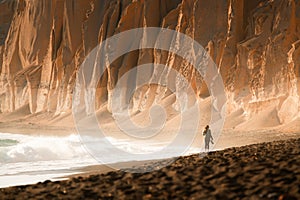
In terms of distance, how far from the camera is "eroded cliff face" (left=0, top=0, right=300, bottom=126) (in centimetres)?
2312

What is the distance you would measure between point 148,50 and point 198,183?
3001cm

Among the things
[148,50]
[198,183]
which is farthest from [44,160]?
[148,50]

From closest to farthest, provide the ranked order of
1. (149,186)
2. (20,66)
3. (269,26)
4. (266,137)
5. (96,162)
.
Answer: (149,186) → (96,162) → (266,137) → (269,26) → (20,66)

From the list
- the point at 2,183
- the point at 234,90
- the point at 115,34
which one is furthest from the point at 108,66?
the point at 2,183

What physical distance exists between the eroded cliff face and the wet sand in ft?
43.4

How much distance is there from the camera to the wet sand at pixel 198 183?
591cm

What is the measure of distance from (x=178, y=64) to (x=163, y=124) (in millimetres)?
5964

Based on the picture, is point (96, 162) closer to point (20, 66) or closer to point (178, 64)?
point (178, 64)

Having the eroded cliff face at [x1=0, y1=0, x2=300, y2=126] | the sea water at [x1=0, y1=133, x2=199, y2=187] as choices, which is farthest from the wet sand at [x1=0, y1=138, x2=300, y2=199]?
the eroded cliff face at [x1=0, y1=0, x2=300, y2=126]

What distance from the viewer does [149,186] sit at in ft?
22.7

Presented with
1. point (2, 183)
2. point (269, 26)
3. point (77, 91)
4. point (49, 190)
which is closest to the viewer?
point (49, 190)

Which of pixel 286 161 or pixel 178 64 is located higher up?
pixel 178 64

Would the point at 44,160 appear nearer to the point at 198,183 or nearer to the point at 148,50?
the point at 198,183

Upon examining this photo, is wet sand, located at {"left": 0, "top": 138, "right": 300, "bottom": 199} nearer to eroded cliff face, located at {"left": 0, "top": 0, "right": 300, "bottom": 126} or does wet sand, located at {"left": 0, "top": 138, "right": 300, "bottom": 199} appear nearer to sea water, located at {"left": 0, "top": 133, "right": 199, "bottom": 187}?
sea water, located at {"left": 0, "top": 133, "right": 199, "bottom": 187}
